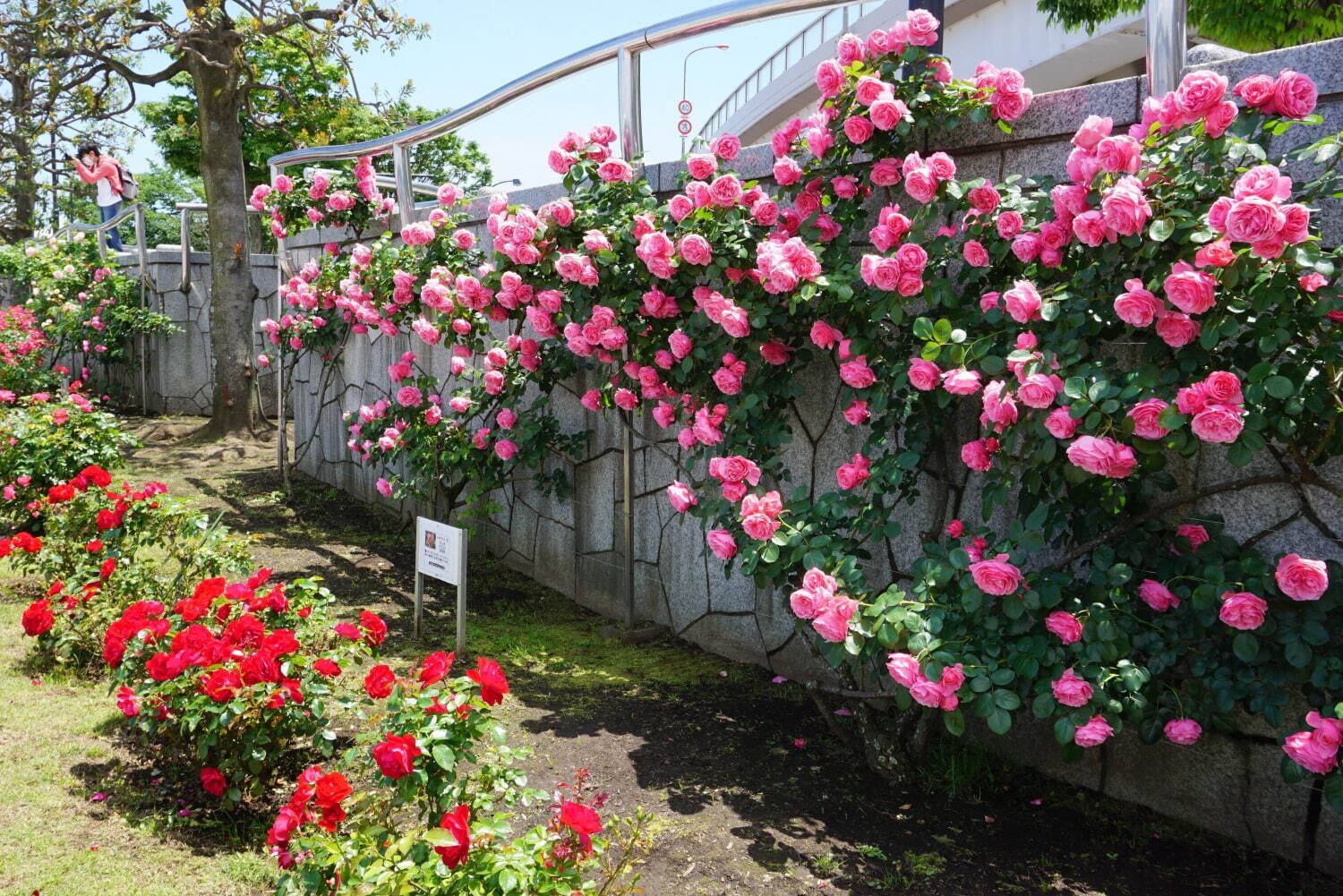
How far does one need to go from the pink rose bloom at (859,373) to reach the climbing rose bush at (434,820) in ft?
4.79

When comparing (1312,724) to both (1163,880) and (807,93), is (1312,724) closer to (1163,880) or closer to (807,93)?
(1163,880)

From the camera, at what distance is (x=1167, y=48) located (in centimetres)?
264

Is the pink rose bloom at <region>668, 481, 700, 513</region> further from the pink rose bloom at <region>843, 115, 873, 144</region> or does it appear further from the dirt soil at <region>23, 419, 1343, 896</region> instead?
the pink rose bloom at <region>843, 115, 873, 144</region>

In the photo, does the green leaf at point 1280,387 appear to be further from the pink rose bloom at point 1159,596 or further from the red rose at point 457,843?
the red rose at point 457,843

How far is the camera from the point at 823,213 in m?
3.35

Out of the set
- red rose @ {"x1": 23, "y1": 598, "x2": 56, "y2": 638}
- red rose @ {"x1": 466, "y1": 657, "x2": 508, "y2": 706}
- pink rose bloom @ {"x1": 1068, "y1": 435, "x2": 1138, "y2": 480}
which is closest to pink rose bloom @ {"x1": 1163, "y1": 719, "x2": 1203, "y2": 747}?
pink rose bloom @ {"x1": 1068, "y1": 435, "x2": 1138, "y2": 480}

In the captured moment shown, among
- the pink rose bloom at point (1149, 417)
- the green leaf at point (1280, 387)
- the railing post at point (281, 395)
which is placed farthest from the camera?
the railing post at point (281, 395)

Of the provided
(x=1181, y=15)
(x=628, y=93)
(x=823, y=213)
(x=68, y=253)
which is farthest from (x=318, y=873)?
(x=68, y=253)

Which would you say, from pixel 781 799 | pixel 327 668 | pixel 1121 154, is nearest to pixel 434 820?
pixel 327 668

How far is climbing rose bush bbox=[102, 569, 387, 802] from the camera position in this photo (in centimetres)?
267

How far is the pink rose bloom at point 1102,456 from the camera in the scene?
2266 mm

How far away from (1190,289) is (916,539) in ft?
4.57

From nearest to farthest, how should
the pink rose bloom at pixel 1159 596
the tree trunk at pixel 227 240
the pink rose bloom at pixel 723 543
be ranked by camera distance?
1. the pink rose bloom at pixel 1159 596
2. the pink rose bloom at pixel 723 543
3. the tree trunk at pixel 227 240

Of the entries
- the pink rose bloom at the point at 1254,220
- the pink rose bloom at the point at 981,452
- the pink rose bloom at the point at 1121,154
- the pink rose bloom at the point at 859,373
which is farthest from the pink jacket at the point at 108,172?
the pink rose bloom at the point at 1254,220
